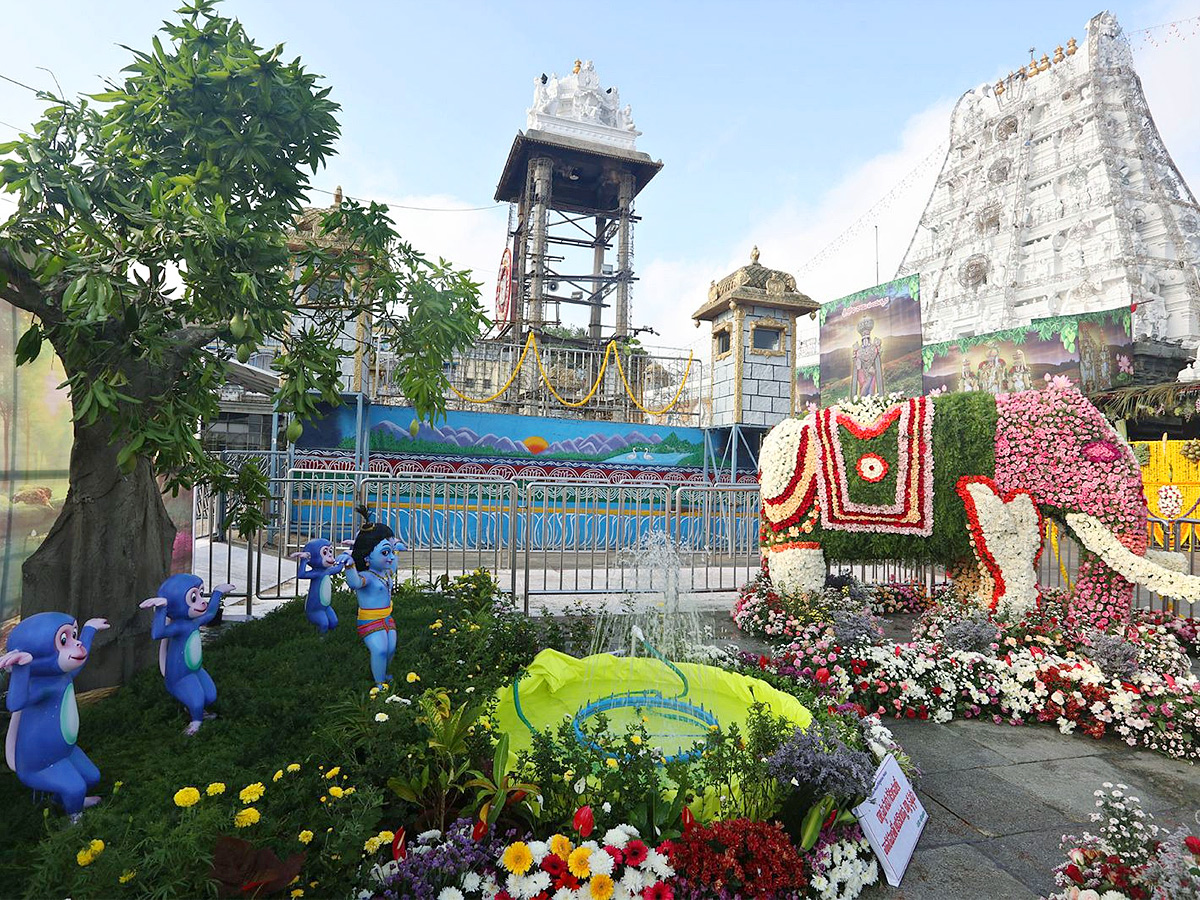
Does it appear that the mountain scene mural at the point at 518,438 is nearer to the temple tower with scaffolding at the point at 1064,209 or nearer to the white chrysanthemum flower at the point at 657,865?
the white chrysanthemum flower at the point at 657,865

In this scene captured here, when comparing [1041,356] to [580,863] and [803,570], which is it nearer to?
[803,570]

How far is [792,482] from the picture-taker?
650 centimetres

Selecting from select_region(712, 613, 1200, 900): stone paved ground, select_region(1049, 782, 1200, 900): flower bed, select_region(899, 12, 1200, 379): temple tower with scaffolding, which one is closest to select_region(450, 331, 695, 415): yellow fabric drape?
select_region(712, 613, 1200, 900): stone paved ground

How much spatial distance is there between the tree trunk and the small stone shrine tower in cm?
1131

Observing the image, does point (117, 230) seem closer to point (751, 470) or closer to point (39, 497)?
point (39, 497)

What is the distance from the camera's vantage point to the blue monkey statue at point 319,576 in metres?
4.75

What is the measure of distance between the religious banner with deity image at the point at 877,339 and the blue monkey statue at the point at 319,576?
26303mm

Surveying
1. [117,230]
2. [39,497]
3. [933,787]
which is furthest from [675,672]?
[39,497]

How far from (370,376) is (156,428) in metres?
10.4

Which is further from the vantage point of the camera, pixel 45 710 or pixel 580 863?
pixel 45 710

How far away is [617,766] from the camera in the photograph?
9.82 ft

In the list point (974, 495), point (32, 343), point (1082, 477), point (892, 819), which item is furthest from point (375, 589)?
point (1082, 477)

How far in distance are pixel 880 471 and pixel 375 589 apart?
185 inches

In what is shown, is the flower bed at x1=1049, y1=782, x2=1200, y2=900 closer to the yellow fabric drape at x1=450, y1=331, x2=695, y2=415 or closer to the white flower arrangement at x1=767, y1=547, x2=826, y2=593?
the white flower arrangement at x1=767, y1=547, x2=826, y2=593
